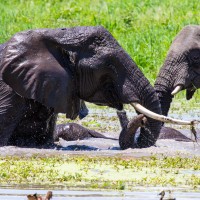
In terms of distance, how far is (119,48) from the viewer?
12.5 metres

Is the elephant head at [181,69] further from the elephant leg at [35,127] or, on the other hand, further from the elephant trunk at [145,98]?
the elephant leg at [35,127]

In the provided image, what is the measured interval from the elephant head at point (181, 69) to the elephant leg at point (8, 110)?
2.11m

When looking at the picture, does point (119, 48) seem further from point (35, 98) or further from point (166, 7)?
point (166, 7)

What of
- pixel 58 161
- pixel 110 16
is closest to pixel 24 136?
pixel 58 161

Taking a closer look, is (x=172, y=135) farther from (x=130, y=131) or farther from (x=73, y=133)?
(x=130, y=131)

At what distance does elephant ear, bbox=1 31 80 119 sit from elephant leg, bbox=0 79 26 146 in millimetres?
229

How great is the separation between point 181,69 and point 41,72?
266cm

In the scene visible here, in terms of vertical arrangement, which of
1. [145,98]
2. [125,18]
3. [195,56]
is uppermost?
[195,56]

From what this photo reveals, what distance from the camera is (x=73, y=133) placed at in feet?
47.1

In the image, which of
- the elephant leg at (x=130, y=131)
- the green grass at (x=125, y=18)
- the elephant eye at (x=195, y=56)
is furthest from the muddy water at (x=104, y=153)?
the green grass at (x=125, y=18)

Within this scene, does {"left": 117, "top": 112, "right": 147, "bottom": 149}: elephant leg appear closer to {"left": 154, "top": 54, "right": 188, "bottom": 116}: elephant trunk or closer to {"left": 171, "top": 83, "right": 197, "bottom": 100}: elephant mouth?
{"left": 154, "top": 54, "right": 188, "bottom": 116}: elephant trunk

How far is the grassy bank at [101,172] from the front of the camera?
10102 millimetres

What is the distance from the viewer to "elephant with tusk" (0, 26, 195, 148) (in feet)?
40.8

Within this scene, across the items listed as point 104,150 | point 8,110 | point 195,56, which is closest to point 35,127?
point 8,110
